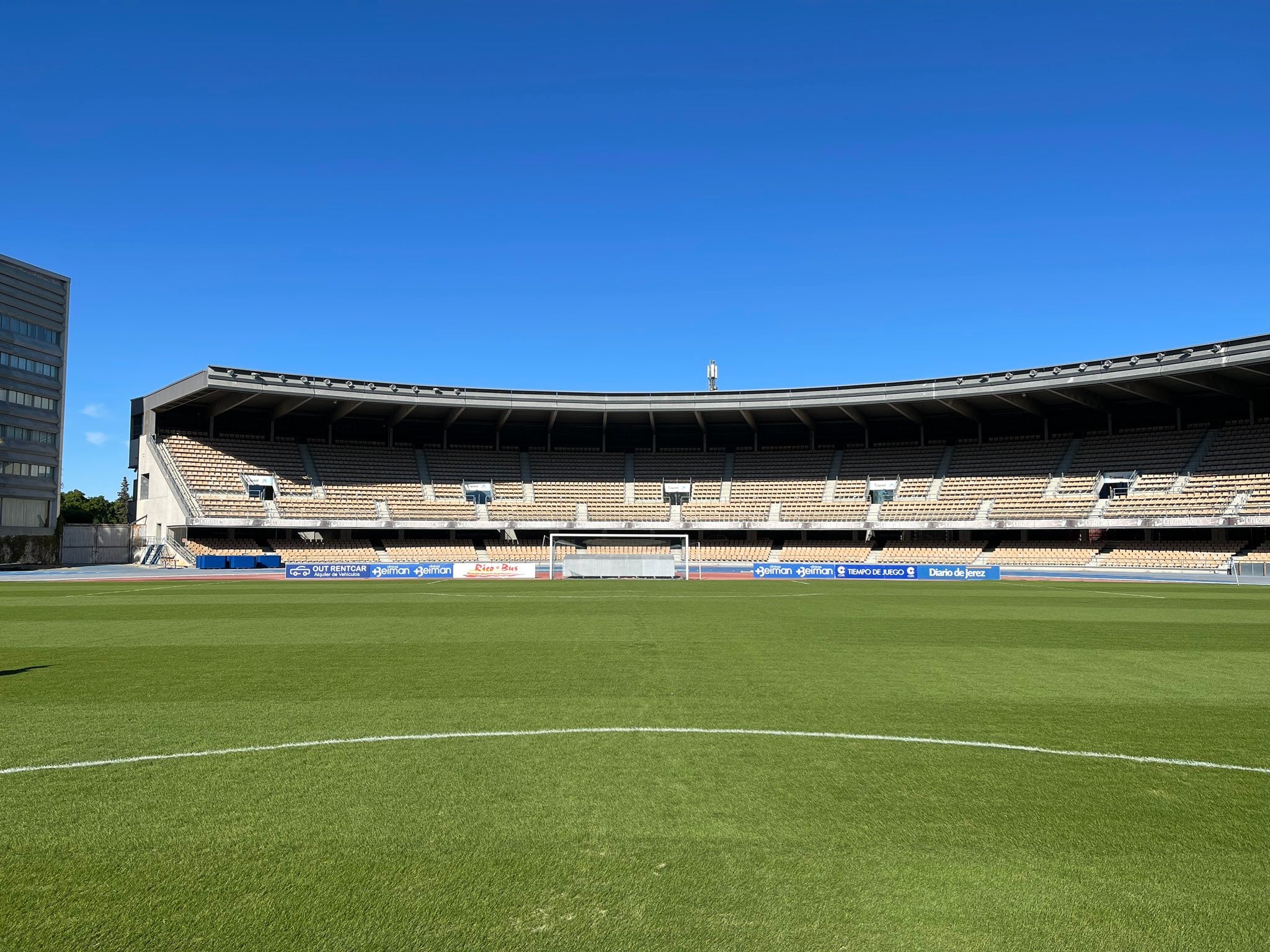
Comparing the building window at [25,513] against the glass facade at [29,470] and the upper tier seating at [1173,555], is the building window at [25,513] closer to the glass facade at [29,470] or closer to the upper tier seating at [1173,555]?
the glass facade at [29,470]

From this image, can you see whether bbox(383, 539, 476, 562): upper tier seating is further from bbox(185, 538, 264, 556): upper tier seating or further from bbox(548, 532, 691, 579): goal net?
bbox(548, 532, 691, 579): goal net

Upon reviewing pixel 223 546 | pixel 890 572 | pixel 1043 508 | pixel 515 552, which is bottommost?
pixel 890 572

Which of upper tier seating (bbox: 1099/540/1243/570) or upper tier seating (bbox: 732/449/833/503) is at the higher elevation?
upper tier seating (bbox: 732/449/833/503)

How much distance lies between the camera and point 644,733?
7.11 m

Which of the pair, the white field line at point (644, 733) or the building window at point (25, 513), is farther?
the building window at point (25, 513)

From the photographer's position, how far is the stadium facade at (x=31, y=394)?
52094 mm

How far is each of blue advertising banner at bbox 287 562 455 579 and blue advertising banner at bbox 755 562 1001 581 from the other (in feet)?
52.7

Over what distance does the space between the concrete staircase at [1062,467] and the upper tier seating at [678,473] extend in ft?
73.7

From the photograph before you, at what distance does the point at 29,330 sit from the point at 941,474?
64.9 metres

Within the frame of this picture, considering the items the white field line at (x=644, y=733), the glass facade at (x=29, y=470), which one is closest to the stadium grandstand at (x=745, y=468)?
the glass facade at (x=29, y=470)

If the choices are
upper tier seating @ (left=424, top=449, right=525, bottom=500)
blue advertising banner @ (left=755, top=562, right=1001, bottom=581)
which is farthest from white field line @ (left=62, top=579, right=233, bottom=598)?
blue advertising banner @ (left=755, top=562, right=1001, bottom=581)

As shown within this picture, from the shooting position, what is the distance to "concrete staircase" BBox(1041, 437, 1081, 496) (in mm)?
50625

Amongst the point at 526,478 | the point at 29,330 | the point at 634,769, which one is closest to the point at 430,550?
the point at 526,478

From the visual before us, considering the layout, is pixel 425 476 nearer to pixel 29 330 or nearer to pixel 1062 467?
pixel 29 330
